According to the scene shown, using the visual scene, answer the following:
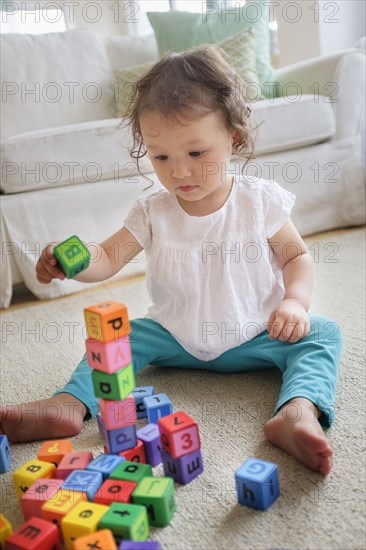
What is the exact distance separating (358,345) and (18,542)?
2.38ft

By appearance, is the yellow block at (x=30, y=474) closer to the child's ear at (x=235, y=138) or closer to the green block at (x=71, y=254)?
the green block at (x=71, y=254)

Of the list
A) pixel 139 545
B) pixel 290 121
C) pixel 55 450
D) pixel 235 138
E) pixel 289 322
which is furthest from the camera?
pixel 290 121

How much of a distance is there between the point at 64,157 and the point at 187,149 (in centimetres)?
94

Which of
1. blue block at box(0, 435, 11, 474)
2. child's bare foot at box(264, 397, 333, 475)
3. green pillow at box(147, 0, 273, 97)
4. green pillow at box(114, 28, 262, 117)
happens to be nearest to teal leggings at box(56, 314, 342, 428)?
child's bare foot at box(264, 397, 333, 475)

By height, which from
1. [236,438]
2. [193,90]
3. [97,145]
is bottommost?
[236,438]

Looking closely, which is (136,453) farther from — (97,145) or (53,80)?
(53,80)

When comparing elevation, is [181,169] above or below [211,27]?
below

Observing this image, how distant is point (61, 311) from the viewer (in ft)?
5.31

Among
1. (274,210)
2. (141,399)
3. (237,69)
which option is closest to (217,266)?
(274,210)

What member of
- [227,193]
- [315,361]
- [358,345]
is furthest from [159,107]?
[358,345]

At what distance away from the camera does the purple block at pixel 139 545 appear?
594mm

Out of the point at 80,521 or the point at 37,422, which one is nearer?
the point at 80,521

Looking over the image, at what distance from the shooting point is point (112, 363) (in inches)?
27.6

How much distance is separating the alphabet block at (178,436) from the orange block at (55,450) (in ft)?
0.49
